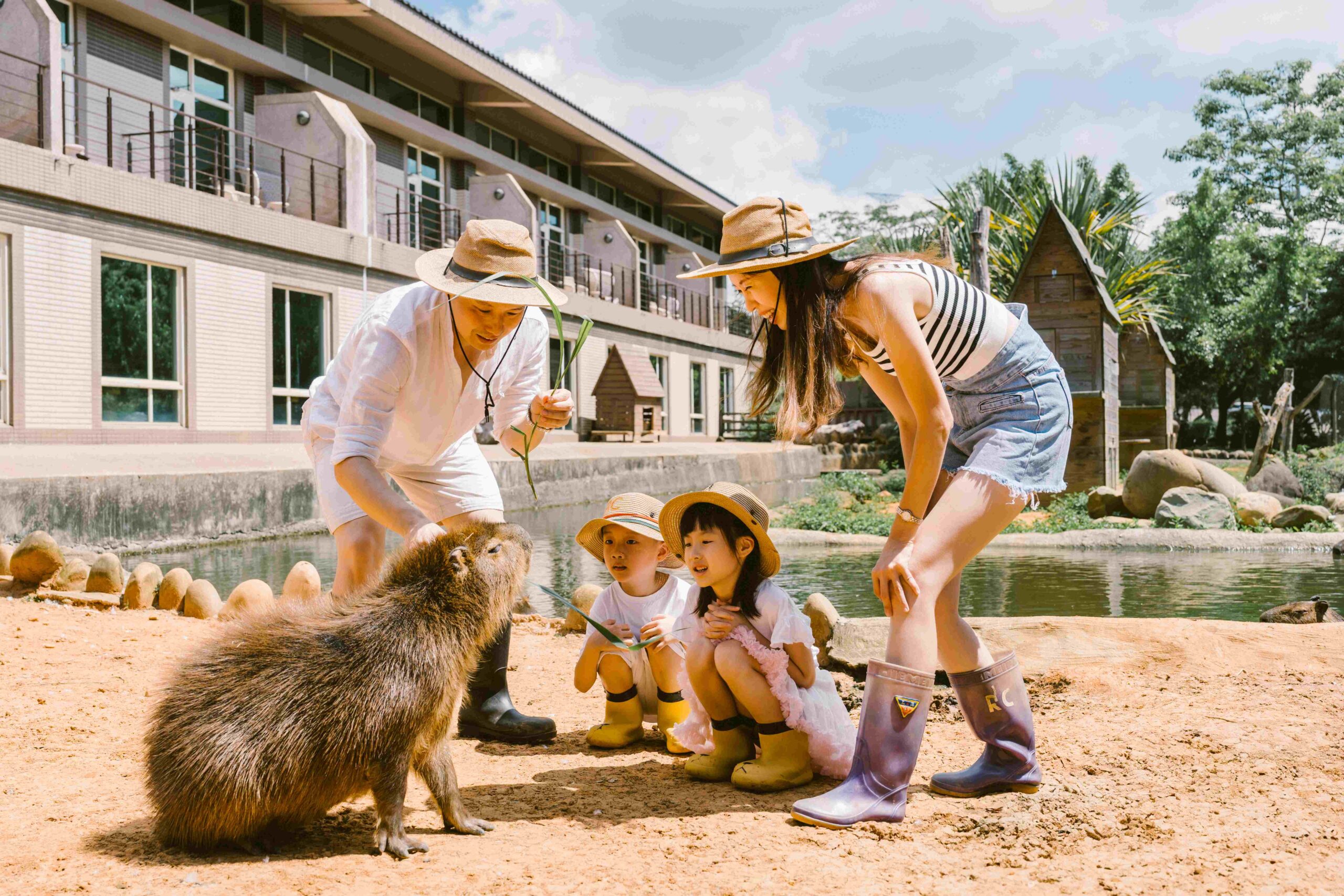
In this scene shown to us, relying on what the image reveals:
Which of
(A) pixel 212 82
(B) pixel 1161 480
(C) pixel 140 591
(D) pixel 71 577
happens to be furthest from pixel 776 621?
(A) pixel 212 82

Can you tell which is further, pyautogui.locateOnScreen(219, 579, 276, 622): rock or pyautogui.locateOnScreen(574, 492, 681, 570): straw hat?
pyautogui.locateOnScreen(219, 579, 276, 622): rock

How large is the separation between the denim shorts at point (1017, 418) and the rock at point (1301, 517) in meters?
10.7

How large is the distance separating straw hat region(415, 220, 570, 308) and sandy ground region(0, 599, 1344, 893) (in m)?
1.28

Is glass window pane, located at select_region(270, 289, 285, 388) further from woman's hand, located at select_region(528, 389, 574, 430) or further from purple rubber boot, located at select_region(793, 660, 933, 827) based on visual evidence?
purple rubber boot, located at select_region(793, 660, 933, 827)

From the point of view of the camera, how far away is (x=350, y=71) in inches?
831

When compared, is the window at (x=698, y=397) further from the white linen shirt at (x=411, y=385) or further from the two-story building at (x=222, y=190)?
the white linen shirt at (x=411, y=385)

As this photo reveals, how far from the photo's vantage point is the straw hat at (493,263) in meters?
3.28

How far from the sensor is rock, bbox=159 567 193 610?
640 centimetres

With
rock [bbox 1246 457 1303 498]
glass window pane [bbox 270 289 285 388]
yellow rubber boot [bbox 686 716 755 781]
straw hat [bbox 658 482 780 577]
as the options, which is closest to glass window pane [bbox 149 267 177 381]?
glass window pane [bbox 270 289 285 388]

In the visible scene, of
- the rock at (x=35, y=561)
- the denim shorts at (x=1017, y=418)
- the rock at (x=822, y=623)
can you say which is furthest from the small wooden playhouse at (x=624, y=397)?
the denim shorts at (x=1017, y=418)

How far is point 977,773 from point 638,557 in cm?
145

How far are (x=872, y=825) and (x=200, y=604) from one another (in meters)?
4.82

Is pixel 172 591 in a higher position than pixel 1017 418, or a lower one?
lower

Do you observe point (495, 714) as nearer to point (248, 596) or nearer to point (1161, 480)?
point (248, 596)
